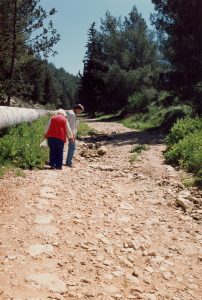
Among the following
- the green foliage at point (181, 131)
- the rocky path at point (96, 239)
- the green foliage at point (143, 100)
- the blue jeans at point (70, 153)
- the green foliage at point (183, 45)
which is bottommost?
the rocky path at point (96, 239)

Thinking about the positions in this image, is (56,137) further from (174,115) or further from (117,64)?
(117,64)

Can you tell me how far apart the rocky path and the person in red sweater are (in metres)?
0.65

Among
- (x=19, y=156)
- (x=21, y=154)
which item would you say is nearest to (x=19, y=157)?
(x=19, y=156)

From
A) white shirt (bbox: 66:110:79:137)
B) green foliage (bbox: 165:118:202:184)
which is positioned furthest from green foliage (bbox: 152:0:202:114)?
white shirt (bbox: 66:110:79:137)

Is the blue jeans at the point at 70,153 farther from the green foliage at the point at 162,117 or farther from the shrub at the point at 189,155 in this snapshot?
the green foliage at the point at 162,117

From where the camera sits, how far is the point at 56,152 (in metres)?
10.3

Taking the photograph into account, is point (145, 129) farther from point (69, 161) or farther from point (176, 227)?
point (176, 227)

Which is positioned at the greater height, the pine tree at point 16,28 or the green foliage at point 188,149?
the pine tree at point 16,28

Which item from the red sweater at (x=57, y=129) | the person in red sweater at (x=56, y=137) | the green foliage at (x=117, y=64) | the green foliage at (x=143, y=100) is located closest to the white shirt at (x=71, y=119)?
the person in red sweater at (x=56, y=137)

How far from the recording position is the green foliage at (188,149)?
10828mm

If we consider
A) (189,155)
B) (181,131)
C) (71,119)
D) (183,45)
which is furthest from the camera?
(183,45)

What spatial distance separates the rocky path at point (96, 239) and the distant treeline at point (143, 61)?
45.3 ft

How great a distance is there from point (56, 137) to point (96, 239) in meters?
5.03

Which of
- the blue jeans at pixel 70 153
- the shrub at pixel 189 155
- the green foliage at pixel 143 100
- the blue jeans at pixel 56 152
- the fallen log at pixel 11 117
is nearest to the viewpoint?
the blue jeans at pixel 56 152
